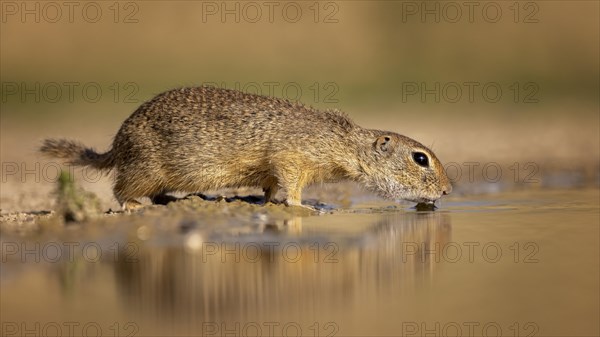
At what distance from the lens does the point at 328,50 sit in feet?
103

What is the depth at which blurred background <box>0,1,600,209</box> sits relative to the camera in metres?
23.9

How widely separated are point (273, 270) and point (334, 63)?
22056 mm

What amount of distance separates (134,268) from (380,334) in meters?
2.89

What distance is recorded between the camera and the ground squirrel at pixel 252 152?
11.9 meters

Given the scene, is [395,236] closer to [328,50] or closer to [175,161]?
[175,161]

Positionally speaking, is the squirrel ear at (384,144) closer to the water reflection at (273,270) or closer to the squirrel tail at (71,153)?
the water reflection at (273,270)

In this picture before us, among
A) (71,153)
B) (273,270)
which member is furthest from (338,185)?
(273,270)

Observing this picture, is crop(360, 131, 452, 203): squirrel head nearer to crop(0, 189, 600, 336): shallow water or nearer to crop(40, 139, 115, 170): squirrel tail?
crop(0, 189, 600, 336): shallow water

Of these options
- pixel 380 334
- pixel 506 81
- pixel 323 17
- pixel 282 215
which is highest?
pixel 323 17

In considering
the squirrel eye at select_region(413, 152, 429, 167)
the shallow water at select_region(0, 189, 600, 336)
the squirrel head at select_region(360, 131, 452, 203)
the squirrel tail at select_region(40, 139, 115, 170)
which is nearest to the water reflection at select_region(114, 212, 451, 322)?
the shallow water at select_region(0, 189, 600, 336)

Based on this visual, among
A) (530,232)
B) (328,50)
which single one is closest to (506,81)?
(328,50)

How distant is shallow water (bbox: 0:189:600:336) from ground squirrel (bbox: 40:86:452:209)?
0.65 meters

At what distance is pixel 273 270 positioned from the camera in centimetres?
855

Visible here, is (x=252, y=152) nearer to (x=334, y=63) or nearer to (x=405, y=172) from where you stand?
(x=405, y=172)
